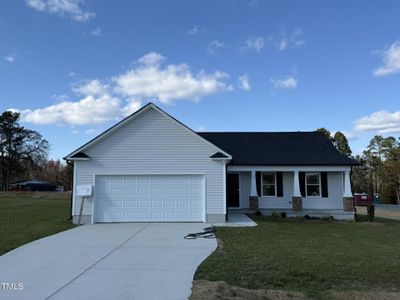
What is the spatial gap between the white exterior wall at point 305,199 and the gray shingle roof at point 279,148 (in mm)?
1069

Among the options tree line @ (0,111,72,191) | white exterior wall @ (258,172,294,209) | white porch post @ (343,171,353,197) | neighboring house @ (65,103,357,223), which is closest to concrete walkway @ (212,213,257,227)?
neighboring house @ (65,103,357,223)

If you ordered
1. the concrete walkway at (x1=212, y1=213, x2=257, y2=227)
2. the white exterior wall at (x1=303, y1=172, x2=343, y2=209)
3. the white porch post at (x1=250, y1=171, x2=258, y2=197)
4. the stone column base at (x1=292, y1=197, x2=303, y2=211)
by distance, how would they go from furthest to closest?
the white exterior wall at (x1=303, y1=172, x2=343, y2=209) < the white porch post at (x1=250, y1=171, x2=258, y2=197) < the stone column base at (x1=292, y1=197, x2=303, y2=211) < the concrete walkway at (x1=212, y1=213, x2=257, y2=227)

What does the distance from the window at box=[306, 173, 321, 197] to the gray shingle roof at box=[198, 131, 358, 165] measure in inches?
44.3

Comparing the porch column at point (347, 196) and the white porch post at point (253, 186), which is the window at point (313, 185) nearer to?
→ the porch column at point (347, 196)

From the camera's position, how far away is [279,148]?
20.8 meters

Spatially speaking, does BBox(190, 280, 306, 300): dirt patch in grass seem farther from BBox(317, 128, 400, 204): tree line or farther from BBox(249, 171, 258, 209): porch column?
BBox(317, 128, 400, 204): tree line

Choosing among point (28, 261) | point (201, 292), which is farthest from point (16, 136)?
point (201, 292)

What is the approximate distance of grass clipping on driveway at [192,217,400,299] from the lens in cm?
594

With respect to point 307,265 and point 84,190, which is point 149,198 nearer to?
point 84,190

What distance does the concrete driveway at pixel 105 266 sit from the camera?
576cm

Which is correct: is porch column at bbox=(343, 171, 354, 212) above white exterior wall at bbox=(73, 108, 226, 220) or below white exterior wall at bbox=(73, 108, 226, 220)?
below

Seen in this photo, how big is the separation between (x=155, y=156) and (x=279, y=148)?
337 inches

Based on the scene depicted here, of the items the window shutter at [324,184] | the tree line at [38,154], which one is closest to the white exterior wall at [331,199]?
the window shutter at [324,184]

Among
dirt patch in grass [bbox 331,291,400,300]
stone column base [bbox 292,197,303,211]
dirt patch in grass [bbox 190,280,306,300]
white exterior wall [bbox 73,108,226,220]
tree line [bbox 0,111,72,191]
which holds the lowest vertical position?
dirt patch in grass [bbox 331,291,400,300]
